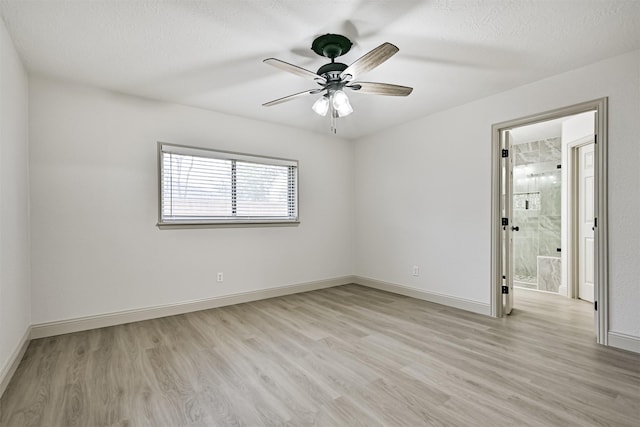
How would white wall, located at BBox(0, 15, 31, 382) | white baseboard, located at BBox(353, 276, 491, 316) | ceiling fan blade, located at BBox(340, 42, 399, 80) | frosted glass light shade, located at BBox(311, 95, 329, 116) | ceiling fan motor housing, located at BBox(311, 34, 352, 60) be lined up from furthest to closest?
white baseboard, located at BBox(353, 276, 491, 316) < frosted glass light shade, located at BBox(311, 95, 329, 116) < ceiling fan motor housing, located at BBox(311, 34, 352, 60) < white wall, located at BBox(0, 15, 31, 382) < ceiling fan blade, located at BBox(340, 42, 399, 80)

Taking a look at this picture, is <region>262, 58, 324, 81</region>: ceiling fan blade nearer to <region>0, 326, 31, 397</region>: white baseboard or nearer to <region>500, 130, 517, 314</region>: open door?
<region>500, 130, 517, 314</region>: open door

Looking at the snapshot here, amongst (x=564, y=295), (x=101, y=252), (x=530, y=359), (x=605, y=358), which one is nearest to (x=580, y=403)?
(x=530, y=359)

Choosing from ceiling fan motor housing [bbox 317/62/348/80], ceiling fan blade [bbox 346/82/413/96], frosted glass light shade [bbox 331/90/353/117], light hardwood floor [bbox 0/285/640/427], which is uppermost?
ceiling fan motor housing [bbox 317/62/348/80]

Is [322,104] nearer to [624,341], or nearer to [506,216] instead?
[506,216]

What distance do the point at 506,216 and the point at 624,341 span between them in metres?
1.46

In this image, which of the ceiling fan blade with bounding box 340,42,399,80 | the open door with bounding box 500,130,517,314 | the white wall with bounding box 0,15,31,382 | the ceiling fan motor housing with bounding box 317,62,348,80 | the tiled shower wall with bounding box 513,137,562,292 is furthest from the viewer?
the tiled shower wall with bounding box 513,137,562,292

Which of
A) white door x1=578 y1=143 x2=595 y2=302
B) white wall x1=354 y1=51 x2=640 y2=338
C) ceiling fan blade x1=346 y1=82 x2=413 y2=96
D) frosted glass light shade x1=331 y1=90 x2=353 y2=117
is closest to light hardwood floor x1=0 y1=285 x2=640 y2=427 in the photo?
white wall x1=354 y1=51 x2=640 y2=338

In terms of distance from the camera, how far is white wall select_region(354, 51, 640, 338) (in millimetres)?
2586

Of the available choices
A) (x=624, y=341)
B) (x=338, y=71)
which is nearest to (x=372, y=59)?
(x=338, y=71)

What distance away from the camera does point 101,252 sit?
318cm

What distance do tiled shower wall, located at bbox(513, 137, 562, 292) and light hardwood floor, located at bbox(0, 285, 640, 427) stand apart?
6.20 ft

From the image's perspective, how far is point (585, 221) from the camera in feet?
13.7

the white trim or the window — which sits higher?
the window

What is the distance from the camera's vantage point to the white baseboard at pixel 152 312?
2.94m
